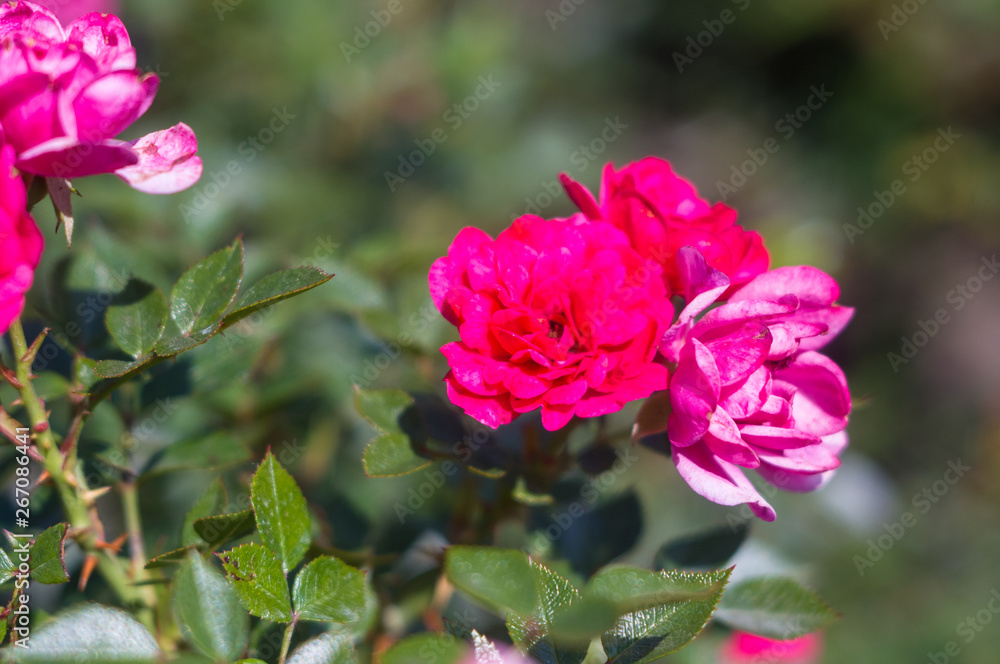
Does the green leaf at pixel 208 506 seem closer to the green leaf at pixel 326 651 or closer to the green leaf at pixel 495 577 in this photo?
the green leaf at pixel 326 651

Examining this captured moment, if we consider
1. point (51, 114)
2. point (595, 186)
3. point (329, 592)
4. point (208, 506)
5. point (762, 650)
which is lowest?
point (762, 650)

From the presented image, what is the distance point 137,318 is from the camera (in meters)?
0.81

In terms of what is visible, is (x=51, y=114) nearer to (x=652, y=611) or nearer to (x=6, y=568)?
(x=6, y=568)

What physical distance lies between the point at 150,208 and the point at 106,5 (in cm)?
63

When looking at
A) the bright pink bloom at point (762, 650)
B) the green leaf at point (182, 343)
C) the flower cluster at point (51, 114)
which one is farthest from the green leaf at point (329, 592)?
the bright pink bloom at point (762, 650)

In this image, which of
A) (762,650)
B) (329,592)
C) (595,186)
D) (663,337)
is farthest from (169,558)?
(595,186)

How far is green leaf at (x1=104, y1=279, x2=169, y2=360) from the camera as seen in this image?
79 centimetres

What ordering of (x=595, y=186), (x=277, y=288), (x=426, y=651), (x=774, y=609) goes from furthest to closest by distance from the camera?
(x=595, y=186) → (x=774, y=609) → (x=277, y=288) → (x=426, y=651)

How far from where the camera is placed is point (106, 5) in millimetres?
1717

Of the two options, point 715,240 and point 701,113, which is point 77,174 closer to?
point 715,240

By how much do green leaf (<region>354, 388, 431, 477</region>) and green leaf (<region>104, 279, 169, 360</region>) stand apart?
0.22 m

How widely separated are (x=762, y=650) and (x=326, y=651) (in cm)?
122

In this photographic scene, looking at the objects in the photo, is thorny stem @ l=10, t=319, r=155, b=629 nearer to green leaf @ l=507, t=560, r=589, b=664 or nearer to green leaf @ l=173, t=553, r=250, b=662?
green leaf @ l=173, t=553, r=250, b=662

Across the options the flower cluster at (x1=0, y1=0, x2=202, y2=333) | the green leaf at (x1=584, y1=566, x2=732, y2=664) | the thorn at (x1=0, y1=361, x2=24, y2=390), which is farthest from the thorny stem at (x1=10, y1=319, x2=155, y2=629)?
the green leaf at (x1=584, y1=566, x2=732, y2=664)
